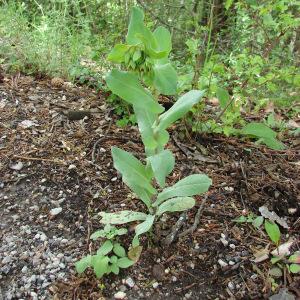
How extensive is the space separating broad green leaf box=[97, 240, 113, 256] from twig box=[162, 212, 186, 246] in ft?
0.76

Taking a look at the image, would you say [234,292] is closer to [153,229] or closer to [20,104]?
[153,229]

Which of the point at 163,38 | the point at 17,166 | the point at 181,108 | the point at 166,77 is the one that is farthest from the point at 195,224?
the point at 17,166

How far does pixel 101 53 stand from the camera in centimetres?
261

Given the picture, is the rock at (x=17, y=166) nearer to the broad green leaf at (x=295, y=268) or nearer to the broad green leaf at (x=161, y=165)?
the broad green leaf at (x=161, y=165)

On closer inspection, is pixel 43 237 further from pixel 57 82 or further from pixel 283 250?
pixel 57 82

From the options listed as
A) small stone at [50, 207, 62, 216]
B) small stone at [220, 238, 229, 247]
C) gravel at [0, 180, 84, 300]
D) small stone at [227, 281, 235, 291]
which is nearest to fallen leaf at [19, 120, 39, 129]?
gravel at [0, 180, 84, 300]

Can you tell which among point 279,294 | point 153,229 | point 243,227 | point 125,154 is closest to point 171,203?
point 153,229

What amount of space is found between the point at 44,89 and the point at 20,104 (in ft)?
0.83

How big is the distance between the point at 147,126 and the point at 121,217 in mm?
398

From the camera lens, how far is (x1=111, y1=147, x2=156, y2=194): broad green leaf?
156 cm

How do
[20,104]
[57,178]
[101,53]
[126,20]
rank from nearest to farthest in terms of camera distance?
[57,178], [20,104], [101,53], [126,20]

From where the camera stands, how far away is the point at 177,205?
5.34ft

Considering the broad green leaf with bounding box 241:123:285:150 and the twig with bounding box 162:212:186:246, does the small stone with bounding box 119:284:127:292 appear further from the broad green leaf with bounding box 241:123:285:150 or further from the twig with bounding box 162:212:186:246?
the broad green leaf with bounding box 241:123:285:150

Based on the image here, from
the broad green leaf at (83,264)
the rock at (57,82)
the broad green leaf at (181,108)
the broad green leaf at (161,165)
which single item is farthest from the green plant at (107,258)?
the rock at (57,82)
